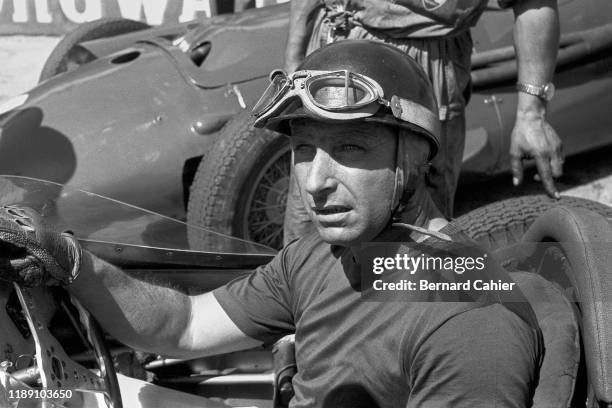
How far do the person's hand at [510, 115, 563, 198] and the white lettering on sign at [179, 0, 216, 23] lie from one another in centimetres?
579

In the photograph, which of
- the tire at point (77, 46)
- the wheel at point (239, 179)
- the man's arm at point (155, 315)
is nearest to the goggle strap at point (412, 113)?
the man's arm at point (155, 315)

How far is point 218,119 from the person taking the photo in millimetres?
4508

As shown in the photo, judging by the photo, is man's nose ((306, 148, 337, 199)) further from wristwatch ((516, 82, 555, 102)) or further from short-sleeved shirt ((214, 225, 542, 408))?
wristwatch ((516, 82, 555, 102))

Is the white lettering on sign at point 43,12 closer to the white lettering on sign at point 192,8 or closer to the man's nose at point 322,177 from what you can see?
the white lettering on sign at point 192,8

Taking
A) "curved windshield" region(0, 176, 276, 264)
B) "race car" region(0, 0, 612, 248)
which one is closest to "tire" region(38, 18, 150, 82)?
"race car" region(0, 0, 612, 248)

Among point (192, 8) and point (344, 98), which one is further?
point (192, 8)

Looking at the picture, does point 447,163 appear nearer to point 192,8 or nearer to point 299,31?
point 299,31

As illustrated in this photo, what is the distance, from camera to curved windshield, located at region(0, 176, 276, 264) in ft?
7.79

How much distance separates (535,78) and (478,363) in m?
1.54

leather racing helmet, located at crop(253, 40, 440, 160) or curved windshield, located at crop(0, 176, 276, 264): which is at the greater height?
leather racing helmet, located at crop(253, 40, 440, 160)

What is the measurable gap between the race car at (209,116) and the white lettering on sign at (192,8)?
315 cm

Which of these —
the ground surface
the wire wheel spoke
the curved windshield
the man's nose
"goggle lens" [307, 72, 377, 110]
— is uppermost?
"goggle lens" [307, 72, 377, 110]

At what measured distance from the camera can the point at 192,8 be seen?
847 cm

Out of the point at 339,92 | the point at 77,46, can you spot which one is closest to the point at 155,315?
the point at 339,92
